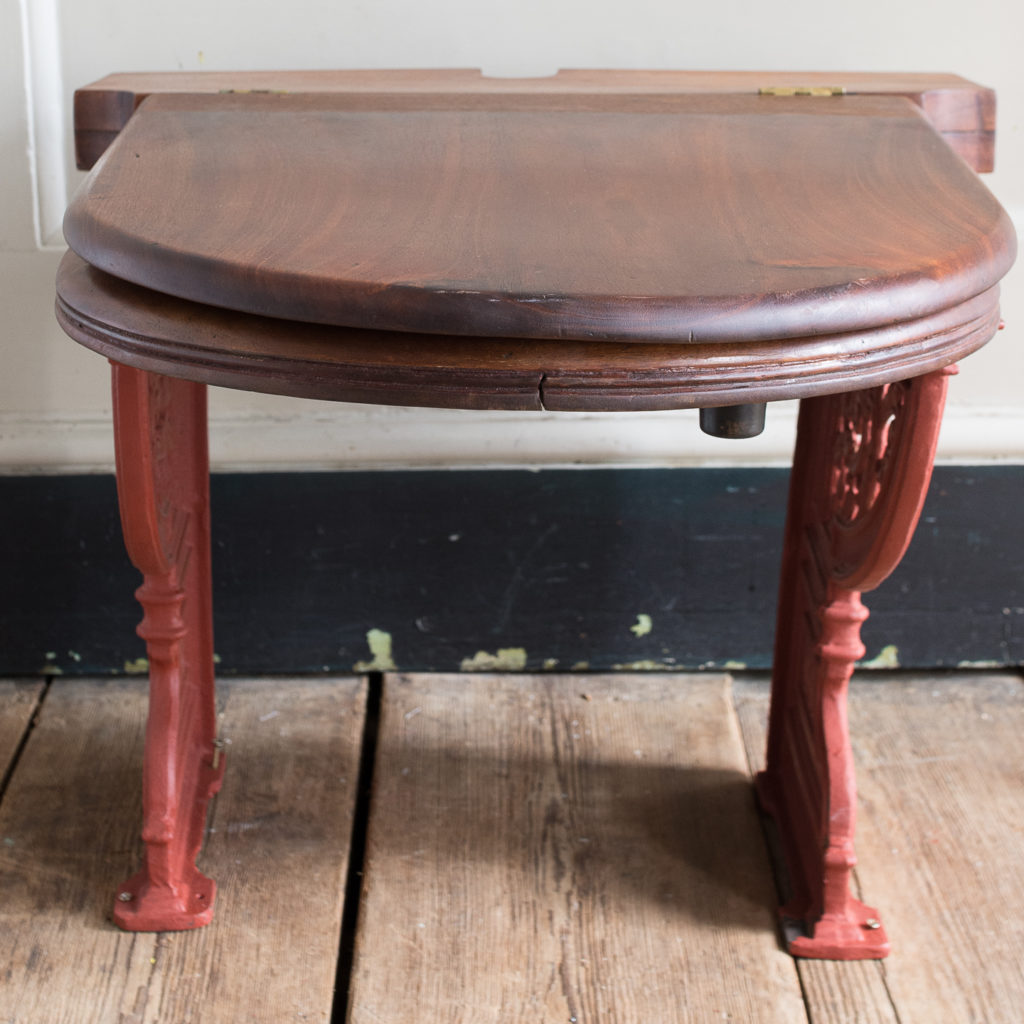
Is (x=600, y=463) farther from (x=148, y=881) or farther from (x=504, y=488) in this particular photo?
(x=148, y=881)

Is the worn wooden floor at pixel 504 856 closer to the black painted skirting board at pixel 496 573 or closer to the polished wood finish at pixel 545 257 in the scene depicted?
the black painted skirting board at pixel 496 573

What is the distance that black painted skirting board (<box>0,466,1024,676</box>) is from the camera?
61.9 inches

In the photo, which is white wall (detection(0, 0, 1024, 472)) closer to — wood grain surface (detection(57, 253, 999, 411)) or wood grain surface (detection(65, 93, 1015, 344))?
wood grain surface (detection(65, 93, 1015, 344))

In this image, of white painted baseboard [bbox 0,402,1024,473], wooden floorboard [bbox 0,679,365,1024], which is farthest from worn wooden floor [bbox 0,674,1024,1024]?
white painted baseboard [bbox 0,402,1024,473]

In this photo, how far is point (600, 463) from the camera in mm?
1574

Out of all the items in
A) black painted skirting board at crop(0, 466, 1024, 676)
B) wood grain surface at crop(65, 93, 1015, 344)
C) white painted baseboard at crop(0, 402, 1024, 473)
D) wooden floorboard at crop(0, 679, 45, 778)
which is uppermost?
wood grain surface at crop(65, 93, 1015, 344)

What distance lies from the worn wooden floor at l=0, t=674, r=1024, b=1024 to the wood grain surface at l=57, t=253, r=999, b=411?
0.69 m

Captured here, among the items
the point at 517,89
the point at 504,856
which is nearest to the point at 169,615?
the point at 504,856

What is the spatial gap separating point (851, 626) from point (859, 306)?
0.59 meters

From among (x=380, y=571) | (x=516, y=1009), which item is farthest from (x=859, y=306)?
(x=380, y=571)

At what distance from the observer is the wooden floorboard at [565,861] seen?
46.3 inches

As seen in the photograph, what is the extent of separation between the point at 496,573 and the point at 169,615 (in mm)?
509

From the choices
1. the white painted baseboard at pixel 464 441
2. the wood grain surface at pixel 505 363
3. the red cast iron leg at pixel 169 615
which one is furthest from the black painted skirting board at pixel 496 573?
the wood grain surface at pixel 505 363

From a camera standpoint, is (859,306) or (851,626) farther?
(851,626)
